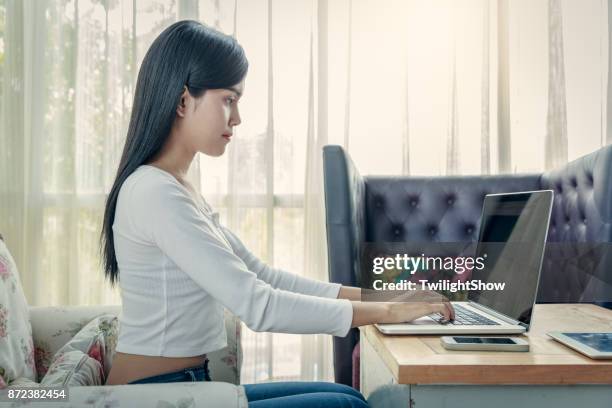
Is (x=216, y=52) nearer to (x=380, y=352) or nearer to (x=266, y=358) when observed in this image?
(x=380, y=352)

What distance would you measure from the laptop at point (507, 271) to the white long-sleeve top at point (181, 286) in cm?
21

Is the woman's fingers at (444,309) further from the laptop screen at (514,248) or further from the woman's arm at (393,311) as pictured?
the laptop screen at (514,248)

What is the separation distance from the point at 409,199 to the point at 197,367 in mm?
1569

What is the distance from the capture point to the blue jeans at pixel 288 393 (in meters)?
1.00

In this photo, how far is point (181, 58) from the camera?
1134mm

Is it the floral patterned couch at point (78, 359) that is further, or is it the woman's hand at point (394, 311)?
the woman's hand at point (394, 311)

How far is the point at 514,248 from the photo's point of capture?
125cm

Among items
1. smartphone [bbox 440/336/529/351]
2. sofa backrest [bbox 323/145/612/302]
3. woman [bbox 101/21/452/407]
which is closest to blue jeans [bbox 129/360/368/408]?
woman [bbox 101/21/452/407]

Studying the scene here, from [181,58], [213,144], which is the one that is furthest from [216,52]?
[213,144]

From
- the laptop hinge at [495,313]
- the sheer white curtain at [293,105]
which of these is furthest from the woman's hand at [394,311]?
the sheer white curtain at [293,105]

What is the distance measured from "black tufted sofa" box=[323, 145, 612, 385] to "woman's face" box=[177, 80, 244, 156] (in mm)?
852

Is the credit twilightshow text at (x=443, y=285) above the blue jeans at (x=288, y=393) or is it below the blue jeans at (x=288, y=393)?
above

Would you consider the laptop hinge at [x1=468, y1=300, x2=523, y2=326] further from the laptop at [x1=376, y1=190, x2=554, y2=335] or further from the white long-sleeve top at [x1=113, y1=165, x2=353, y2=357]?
the white long-sleeve top at [x1=113, y1=165, x2=353, y2=357]

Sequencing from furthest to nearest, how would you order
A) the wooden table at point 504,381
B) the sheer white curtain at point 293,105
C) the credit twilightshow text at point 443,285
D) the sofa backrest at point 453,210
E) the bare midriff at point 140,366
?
1. the sheer white curtain at point 293,105
2. the sofa backrest at point 453,210
3. the credit twilightshow text at point 443,285
4. the bare midriff at point 140,366
5. the wooden table at point 504,381
